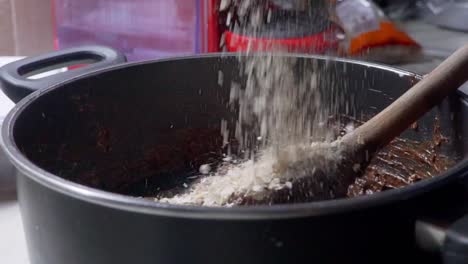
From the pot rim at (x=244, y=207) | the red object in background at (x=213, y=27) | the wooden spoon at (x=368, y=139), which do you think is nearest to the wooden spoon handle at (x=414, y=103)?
the wooden spoon at (x=368, y=139)

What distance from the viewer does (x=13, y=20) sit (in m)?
0.77

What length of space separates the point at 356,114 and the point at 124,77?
17 centimetres

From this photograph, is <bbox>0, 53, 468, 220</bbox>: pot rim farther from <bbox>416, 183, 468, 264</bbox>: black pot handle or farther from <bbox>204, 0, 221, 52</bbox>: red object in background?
<bbox>204, 0, 221, 52</bbox>: red object in background

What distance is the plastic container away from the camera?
670 millimetres

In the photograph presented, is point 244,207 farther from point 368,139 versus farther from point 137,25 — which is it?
point 137,25

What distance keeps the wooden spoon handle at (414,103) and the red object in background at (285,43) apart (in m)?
0.14

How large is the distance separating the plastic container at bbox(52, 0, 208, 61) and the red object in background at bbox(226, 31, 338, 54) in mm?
68

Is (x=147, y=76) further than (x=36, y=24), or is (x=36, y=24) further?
(x=36, y=24)

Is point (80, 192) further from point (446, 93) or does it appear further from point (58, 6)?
point (58, 6)

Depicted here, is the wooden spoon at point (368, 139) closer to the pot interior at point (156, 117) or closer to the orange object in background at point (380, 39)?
the pot interior at point (156, 117)

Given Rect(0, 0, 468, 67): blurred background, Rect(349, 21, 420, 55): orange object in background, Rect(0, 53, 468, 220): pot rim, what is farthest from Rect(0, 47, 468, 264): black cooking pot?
Rect(349, 21, 420, 55): orange object in background

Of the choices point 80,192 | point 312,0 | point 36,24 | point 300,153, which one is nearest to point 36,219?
point 80,192

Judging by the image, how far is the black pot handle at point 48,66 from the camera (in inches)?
18.1

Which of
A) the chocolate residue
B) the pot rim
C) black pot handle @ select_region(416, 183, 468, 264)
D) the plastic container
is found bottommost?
the chocolate residue
